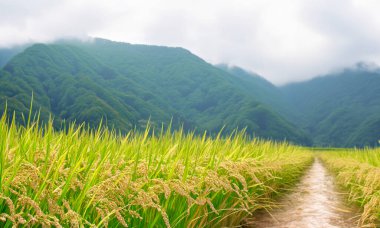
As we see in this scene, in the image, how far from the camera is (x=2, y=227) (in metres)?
1.94

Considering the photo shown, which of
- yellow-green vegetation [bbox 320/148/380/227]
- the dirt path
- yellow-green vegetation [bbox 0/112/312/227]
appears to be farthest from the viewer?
the dirt path

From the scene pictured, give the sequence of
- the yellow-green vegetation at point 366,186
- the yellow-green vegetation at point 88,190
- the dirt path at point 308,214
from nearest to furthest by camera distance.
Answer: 1. the yellow-green vegetation at point 88,190
2. the yellow-green vegetation at point 366,186
3. the dirt path at point 308,214

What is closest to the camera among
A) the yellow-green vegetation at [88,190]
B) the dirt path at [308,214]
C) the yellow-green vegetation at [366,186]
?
the yellow-green vegetation at [88,190]

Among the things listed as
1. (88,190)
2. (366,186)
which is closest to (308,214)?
(366,186)

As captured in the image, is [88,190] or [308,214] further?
[308,214]

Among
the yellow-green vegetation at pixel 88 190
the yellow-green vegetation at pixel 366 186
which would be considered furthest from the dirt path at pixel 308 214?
the yellow-green vegetation at pixel 88 190

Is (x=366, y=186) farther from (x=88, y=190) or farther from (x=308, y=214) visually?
(x=88, y=190)

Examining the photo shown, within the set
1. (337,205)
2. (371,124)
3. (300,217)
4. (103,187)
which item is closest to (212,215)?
(103,187)

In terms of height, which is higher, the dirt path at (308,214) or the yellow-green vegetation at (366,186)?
the yellow-green vegetation at (366,186)

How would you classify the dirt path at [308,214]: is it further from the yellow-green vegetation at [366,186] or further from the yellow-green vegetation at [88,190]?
the yellow-green vegetation at [88,190]

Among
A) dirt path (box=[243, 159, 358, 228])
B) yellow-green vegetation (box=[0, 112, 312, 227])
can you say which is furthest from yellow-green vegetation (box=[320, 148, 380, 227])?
yellow-green vegetation (box=[0, 112, 312, 227])

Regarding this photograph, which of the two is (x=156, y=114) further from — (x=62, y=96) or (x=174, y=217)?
(x=174, y=217)

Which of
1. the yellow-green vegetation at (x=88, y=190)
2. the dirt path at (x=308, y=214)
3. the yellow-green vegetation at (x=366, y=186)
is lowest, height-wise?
the dirt path at (x=308, y=214)

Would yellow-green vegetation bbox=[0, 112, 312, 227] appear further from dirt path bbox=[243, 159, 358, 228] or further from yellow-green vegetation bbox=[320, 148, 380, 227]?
yellow-green vegetation bbox=[320, 148, 380, 227]
